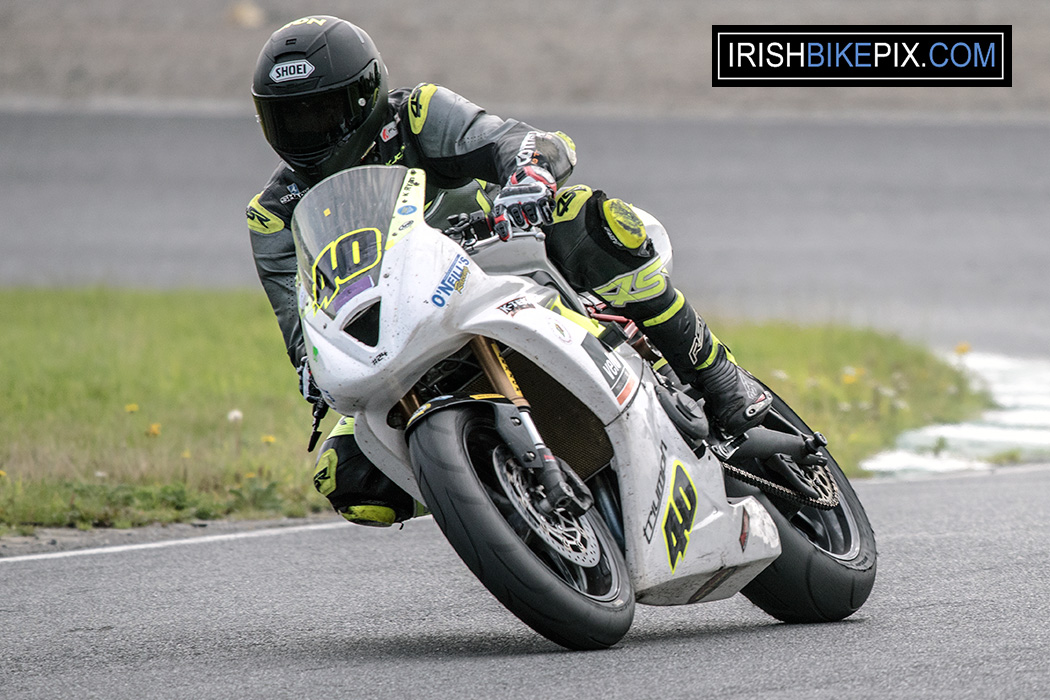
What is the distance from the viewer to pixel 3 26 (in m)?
34.0

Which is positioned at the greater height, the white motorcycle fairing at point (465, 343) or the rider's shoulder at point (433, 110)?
the rider's shoulder at point (433, 110)

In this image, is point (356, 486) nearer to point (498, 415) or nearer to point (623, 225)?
point (498, 415)

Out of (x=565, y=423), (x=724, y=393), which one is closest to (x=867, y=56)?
(x=724, y=393)

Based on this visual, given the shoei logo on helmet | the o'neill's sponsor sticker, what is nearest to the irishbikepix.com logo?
the shoei logo on helmet

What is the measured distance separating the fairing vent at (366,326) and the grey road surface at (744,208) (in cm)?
925

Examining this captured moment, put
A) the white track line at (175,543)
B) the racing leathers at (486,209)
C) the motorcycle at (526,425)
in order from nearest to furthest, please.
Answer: the motorcycle at (526,425), the racing leathers at (486,209), the white track line at (175,543)

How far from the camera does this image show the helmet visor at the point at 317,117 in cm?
464

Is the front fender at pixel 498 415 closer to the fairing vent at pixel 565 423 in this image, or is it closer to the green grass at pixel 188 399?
the fairing vent at pixel 565 423

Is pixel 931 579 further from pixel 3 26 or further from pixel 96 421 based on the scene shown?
pixel 3 26

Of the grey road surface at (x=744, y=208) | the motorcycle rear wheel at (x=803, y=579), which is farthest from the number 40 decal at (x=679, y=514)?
the grey road surface at (x=744, y=208)

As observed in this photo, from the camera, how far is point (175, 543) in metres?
6.43

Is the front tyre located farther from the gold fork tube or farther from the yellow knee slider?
the yellow knee slider

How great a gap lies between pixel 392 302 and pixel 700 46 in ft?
96.6

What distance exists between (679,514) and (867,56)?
2159 cm
